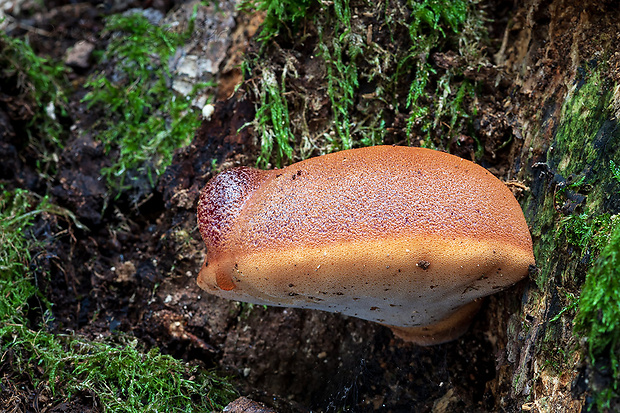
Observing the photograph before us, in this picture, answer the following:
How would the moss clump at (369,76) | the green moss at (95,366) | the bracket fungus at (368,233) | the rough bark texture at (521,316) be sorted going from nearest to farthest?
1. the bracket fungus at (368,233)
2. the rough bark texture at (521,316)
3. the green moss at (95,366)
4. the moss clump at (369,76)

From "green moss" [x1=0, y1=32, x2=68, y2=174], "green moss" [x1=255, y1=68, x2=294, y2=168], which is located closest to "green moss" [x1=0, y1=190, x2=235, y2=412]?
"green moss" [x1=0, y1=32, x2=68, y2=174]

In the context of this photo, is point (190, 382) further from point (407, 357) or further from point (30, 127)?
point (30, 127)

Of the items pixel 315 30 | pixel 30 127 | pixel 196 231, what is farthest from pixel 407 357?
pixel 30 127

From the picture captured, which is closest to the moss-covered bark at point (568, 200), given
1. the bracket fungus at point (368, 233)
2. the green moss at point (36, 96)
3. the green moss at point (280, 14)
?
the bracket fungus at point (368, 233)

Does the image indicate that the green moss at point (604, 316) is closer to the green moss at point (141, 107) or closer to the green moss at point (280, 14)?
the green moss at point (280, 14)


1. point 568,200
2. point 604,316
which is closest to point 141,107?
point 568,200

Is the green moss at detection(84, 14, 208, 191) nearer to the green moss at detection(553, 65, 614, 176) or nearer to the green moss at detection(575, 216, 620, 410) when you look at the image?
the green moss at detection(553, 65, 614, 176)
